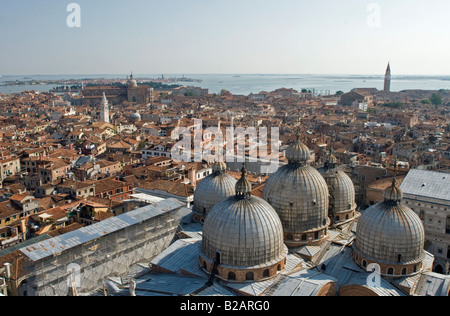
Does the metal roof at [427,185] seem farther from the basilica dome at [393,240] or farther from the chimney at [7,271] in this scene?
the chimney at [7,271]

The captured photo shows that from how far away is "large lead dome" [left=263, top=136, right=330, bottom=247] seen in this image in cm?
1309

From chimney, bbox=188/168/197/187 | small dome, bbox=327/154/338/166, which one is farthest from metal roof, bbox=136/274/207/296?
chimney, bbox=188/168/197/187

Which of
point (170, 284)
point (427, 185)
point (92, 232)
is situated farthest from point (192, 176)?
point (170, 284)

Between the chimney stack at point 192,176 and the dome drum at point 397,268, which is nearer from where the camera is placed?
the dome drum at point 397,268

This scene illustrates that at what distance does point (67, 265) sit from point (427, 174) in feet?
49.4

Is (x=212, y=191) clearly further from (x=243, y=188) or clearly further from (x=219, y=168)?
(x=243, y=188)

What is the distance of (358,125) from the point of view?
5362cm

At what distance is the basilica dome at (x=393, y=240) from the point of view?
38.1 ft

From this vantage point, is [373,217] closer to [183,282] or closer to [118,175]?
[183,282]

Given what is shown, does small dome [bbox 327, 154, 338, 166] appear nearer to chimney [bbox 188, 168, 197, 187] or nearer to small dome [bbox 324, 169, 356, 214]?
small dome [bbox 324, 169, 356, 214]

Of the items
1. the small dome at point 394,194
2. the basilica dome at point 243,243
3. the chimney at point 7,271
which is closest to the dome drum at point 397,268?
the small dome at point 394,194

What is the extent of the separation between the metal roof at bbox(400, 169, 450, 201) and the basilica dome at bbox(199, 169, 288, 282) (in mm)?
8773

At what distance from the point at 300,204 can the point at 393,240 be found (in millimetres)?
2955
